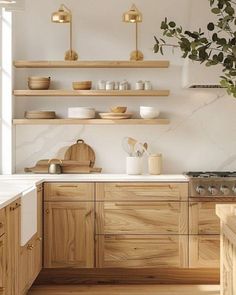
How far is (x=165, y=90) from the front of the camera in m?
5.05

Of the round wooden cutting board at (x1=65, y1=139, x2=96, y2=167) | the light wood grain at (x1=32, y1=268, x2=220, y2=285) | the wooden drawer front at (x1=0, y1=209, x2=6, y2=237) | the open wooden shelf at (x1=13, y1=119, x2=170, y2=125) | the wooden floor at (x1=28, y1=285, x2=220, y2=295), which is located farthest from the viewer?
the round wooden cutting board at (x1=65, y1=139, x2=96, y2=167)

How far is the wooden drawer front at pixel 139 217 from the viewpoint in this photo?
4.66 metres

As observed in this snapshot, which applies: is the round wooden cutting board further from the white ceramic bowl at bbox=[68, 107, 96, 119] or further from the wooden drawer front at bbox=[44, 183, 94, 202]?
the wooden drawer front at bbox=[44, 183, 94, 202]

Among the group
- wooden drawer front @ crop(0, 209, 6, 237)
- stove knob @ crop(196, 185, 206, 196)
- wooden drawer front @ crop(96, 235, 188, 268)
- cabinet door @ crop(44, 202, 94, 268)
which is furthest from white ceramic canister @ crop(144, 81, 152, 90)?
wooden drawer front @ crop(0, 209, 6, 237)

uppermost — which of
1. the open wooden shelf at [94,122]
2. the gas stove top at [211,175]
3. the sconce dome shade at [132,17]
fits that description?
the sconce dome shade at [132,17]

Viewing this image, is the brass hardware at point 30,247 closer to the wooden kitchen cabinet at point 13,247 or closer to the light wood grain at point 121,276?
the wooden kitchen cabinet at point 13,247

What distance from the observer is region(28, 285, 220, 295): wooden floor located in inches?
179

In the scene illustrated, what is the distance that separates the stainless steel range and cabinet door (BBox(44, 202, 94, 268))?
0.87 meters

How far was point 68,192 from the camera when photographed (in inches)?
183

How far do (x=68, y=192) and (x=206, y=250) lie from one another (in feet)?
4.14

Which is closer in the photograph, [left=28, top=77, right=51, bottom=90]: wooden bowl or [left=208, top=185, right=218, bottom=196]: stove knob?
[left=208, top=185, right=218, bottom=196]: stove knob

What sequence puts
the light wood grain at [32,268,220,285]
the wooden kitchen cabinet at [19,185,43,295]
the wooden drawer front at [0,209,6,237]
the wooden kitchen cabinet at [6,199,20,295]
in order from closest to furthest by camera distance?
the wooden drawer front at [0,209,6,237]
the wooden kitchen cabinet at [6,199,20,295]
the wooden kitchen cabinet at [19,185,43,295]
the light wood grain at [32,268,220,285]

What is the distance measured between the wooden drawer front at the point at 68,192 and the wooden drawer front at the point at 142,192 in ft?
0.28

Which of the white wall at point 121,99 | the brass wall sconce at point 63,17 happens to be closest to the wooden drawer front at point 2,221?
the white wall at point 121,99
